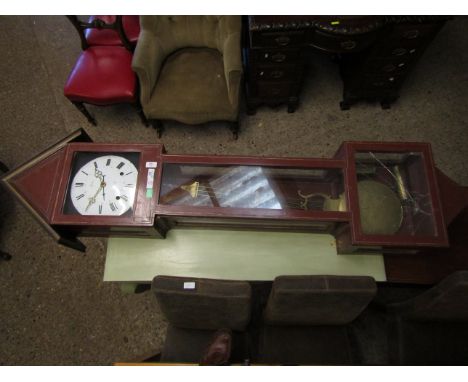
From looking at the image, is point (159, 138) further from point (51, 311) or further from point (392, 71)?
A: point (392, 71)

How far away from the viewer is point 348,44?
2193 mm

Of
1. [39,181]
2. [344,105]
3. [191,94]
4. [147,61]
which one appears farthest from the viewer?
[344,105]

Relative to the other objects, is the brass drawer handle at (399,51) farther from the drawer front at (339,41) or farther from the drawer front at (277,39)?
the drawer front at (277,39)

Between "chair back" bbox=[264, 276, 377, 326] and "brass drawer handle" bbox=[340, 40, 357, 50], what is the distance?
1622mm

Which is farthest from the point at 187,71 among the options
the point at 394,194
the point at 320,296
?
the point at 320,296

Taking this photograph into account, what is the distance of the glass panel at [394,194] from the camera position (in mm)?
1494

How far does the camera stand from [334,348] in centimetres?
172

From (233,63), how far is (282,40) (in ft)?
1.21

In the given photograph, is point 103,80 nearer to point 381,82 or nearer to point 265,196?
point 265,196

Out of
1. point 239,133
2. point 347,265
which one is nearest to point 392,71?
point 239,133

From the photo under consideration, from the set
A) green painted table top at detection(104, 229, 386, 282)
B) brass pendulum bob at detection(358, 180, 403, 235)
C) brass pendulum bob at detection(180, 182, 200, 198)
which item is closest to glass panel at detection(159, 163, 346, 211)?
brass pendulum bob at detection(180, 182, 200, 198)

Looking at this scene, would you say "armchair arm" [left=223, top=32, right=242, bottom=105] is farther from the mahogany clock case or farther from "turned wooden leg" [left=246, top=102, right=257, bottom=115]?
the mahogany clock case

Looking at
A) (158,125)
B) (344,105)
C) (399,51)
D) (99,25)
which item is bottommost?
(344,105)

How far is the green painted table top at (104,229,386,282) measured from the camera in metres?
1.72
